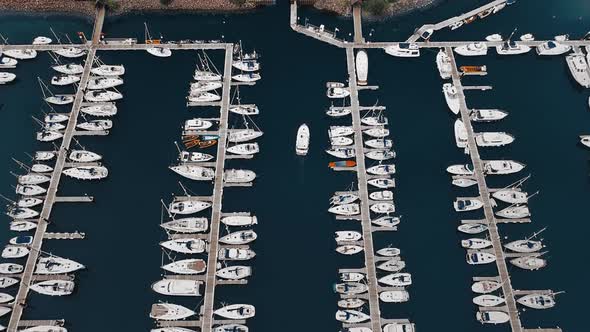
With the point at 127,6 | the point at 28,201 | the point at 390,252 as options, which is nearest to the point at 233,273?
the point at 390,252

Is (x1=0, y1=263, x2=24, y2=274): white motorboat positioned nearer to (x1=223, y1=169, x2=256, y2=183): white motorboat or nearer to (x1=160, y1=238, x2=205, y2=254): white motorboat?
(x1=160, y1=238, x2=205, y2=254): white motorboat

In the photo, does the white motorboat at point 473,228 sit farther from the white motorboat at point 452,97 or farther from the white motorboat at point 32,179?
the white motorboat at point 32,179

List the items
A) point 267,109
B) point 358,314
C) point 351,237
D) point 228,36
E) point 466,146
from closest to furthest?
point 358,314, point 351,237, point 466,146, point 267,109, point 228,36

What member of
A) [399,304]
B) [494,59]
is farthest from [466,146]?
[399,304]

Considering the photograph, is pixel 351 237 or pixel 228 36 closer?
pixel 351 237

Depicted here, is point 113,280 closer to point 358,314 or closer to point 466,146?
point 358,314

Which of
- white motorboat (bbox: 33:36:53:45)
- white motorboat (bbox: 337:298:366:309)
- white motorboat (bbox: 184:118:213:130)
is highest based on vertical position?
white motorboat (bbox: 33:36:53:45)

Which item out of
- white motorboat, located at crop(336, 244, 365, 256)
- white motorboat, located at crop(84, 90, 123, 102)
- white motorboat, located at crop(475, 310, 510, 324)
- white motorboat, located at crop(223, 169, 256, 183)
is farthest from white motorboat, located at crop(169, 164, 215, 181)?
white motorboat, located at crop(475, 310, 510, 324)
